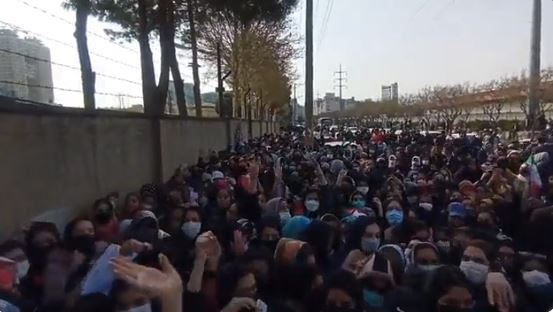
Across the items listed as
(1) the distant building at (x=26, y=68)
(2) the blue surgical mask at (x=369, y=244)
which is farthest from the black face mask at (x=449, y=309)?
(1) the distant building at (x=26, y=68)

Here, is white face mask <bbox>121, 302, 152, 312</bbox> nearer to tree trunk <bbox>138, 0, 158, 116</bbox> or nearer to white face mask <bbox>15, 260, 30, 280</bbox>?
white face mask <bbox>15, 260, 30, 280</bbox>

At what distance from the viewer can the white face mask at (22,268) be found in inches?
156

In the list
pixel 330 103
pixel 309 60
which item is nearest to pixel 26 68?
pixel 309 60

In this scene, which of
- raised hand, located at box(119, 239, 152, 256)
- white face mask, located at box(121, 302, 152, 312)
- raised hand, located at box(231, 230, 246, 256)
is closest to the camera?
white face mask, located at box(121, 302, 152, 312)

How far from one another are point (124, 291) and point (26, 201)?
3.41 metres

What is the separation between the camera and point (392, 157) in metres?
12.7

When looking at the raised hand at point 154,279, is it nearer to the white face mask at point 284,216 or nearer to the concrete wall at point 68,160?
the white face mask at point 284,216

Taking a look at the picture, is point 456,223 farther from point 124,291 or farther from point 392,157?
point 392,157

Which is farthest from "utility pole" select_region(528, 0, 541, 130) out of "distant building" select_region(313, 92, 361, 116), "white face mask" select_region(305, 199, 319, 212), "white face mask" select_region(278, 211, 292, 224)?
"distant building" select_region(313, 92, 361, 116)

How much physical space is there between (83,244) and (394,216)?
2.88 meters

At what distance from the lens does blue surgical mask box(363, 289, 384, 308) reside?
3801mm

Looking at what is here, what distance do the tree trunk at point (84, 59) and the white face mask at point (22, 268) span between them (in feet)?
13.6

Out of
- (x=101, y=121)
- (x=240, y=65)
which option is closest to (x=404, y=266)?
(x=101, y=121)

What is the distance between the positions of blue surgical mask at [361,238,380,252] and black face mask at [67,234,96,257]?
1966 mm
